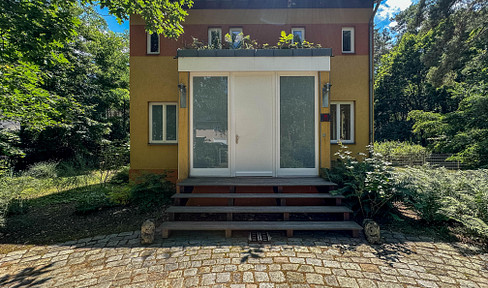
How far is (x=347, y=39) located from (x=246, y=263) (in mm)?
7429

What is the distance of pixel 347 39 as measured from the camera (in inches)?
279

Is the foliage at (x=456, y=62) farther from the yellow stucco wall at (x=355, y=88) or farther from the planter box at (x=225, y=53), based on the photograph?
the planter box at (x=225, y=53)

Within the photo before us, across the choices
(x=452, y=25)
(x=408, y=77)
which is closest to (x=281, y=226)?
(x=452, y=25)

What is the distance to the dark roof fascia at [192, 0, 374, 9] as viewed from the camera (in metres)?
6.88

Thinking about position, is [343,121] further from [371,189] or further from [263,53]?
[263,53]

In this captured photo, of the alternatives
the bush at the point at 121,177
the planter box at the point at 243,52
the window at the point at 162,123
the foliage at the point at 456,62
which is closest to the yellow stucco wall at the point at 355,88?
the planter box at the point at 243,52

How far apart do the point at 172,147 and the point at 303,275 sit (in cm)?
539

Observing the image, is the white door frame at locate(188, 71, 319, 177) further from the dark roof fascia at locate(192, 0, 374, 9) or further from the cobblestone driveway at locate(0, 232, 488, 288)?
the dark roof fascia at locate(192, 0, 374, 9)

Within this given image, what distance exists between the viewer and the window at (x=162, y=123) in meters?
6.90

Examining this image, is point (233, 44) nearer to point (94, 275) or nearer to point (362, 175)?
point (362, 175)

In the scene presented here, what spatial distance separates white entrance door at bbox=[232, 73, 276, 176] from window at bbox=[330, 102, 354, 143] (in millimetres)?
2858

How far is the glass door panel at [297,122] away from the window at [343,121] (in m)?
2.21

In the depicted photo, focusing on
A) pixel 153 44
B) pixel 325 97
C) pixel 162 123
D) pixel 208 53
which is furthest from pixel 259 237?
pixel 153 44

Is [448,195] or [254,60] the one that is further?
[254,60]
